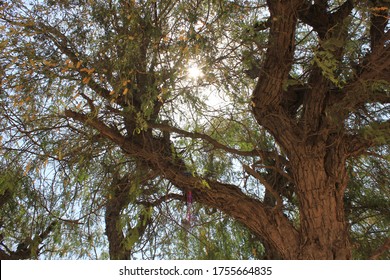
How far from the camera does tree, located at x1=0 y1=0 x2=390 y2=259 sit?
137 inches

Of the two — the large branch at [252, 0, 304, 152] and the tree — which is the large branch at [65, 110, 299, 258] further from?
the large branch at [252, 0, 304, 152]

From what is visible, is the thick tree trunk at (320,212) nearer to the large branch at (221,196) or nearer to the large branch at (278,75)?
the large branch at (221,196)

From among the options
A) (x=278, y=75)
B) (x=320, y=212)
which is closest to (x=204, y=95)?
(x=278, y=75)

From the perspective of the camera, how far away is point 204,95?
3932 millimetres

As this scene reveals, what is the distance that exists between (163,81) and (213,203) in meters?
1.27

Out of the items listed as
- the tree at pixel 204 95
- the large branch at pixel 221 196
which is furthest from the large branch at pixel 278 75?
the large branch at pixel 221 196

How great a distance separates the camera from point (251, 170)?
3.90 metres

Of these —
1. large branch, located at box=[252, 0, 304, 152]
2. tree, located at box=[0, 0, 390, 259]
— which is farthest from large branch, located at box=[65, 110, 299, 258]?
large branch, located at box=[252, 0, 304, 152]

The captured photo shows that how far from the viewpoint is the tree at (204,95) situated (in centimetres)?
347

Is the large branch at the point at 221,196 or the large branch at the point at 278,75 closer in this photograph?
the large branch at the point at 278,75

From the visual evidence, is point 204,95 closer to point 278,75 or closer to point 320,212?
→ point 278,75

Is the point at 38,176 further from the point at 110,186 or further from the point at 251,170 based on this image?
the point at 251,170

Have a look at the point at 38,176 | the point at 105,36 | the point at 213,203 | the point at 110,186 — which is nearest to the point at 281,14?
the point at 105,36

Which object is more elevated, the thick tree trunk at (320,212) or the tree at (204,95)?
the tree at (204,95)
